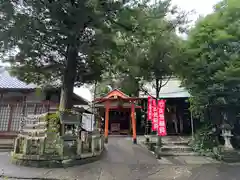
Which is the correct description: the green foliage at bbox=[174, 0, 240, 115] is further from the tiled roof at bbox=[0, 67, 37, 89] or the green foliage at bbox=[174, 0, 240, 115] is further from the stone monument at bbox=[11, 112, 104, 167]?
the tiled roof at bbox=[0, 67, 37, 89]

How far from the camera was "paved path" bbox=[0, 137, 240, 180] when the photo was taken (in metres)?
5.41

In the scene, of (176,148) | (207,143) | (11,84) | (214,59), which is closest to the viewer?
(214,59)

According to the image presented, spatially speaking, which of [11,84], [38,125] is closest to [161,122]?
[38,125]

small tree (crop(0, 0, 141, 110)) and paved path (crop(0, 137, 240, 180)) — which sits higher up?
small tree (crop(0, 0, 141, 110))

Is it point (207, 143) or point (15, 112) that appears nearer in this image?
point (207, 143)

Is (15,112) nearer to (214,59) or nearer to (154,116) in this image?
(154,116)

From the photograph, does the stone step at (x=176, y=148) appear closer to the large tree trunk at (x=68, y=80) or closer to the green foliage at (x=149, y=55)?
the green foliage at (x=149, y=55)

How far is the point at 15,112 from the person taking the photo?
11758mm

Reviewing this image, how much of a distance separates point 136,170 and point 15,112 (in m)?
9.38

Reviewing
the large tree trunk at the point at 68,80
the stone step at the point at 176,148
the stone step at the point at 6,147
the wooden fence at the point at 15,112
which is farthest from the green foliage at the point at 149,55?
the stone step at the point at 6,147

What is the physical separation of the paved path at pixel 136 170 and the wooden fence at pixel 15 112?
4761 mm

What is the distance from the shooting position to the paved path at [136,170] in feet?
17.8

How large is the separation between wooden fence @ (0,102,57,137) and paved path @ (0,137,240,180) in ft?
15.6

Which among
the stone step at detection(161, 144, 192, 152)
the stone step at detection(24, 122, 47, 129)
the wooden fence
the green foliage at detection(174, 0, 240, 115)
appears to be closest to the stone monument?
the stone step at detection(24, 122, 47, 129)
